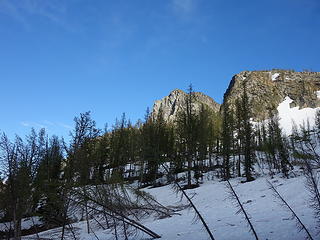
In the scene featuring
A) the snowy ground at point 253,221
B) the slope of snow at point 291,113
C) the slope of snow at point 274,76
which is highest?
the slope of snow at point 274,76

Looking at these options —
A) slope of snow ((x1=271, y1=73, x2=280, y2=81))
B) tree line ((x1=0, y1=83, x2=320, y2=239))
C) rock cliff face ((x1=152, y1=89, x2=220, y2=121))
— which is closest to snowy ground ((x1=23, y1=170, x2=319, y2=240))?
tree line ((x1=0, y1=83, x2=320, y2=239))

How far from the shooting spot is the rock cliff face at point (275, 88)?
11381cm

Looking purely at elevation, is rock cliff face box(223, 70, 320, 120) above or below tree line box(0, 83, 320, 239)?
above

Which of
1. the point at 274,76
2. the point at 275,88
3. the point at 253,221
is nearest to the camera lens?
the point at 253,221

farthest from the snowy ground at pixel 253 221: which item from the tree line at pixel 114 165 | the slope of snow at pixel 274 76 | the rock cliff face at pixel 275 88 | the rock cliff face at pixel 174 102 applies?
the rock cliff face at pixel 174 102

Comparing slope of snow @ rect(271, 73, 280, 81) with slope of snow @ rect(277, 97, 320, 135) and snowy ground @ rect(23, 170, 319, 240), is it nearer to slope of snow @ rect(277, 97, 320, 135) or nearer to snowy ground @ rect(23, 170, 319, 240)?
Result: slope of snow @ rect(277, 97, 320, 135)

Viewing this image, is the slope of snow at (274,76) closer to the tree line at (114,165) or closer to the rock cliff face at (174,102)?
the rock cliff face at (174,102)

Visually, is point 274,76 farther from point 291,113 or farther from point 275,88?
point 291,113

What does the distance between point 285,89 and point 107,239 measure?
128505 millimetres

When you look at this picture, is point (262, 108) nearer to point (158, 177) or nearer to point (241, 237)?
point (158, 177)

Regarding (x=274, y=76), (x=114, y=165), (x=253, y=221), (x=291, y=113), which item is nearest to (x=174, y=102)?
(x=274, y=76)

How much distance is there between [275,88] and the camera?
122 meters

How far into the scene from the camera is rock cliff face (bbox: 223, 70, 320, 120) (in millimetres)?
113812

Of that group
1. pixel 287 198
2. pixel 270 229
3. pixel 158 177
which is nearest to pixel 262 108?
pixel 158 177
